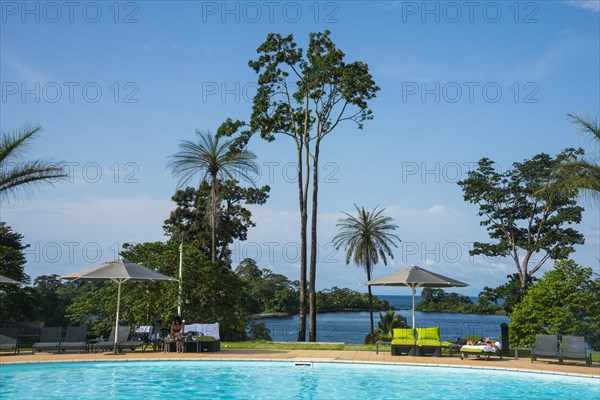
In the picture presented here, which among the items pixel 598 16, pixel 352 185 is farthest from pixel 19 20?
pixel 598 16

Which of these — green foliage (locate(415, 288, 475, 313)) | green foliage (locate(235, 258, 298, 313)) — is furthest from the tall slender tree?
green foliage (locate(415, 288, 475, 313))

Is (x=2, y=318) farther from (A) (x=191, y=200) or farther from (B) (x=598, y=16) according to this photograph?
(B) (x=598, y=16)

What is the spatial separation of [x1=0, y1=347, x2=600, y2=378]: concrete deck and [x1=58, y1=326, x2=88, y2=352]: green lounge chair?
0.21 m

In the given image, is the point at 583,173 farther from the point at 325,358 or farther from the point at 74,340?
the point at 74,340

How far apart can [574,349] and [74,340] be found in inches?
525

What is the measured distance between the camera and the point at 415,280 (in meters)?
17.9

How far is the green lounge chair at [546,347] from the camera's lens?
606 inches

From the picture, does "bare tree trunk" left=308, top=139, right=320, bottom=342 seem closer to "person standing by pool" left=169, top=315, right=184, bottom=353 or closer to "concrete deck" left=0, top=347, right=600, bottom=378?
"concrete deck" left=0, top=347, right=600, bottom=378

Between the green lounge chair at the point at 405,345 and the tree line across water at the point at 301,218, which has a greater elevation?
the tree line across water at the point at 301,218

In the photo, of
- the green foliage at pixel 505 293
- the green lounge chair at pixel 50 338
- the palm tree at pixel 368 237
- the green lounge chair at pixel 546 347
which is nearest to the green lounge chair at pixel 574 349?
the green lounge chair at pixel 546 347

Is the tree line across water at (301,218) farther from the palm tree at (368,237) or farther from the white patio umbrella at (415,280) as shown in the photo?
the white patio umbrella at (415,280)

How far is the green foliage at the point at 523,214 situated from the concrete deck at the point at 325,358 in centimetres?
1971

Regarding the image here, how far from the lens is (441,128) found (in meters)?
23.5

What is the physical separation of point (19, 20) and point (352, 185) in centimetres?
1461
